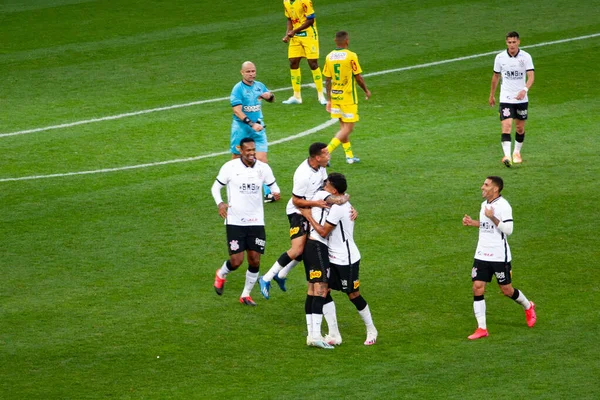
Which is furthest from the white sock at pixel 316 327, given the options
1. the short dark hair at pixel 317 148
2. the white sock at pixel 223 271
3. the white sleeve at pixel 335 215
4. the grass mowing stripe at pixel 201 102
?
the grass mowing stripe at pixel 201 102

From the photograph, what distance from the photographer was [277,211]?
17047mm

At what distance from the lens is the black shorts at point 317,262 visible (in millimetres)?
11883

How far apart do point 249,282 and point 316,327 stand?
1.80m

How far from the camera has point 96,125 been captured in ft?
73.9

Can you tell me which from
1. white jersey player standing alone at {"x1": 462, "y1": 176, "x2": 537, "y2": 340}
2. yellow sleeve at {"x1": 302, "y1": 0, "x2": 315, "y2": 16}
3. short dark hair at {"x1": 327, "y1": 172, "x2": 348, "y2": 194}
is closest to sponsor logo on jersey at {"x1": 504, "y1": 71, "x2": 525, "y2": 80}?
yellow sleeve at {"x1": 302, "y1": 0, "x2": 315, "y2": 16}

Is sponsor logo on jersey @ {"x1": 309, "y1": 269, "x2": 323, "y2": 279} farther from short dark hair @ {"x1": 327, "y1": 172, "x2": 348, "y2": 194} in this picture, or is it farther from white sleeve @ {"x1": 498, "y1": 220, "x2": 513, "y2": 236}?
white sleeve @ {"x1": 498, "y1": 220, "x2": 513, "y2": 236}

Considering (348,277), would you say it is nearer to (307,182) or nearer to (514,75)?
(307,182)

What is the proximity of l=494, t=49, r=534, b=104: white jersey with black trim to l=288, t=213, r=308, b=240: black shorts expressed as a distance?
706cm

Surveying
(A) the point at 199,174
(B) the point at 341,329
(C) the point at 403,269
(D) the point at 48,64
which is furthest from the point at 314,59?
(B) the point at 341,329

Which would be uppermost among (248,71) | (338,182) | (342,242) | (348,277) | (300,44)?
(248,71)

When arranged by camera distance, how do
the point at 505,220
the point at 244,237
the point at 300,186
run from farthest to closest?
the point at 244,237 → the point at 300,186 → the point at 505,220

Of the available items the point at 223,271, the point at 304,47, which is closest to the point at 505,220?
the point at 223,271

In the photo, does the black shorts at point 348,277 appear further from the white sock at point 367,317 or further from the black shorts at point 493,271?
the black shorts at point 493,271

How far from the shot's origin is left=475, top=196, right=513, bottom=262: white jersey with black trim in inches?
472
